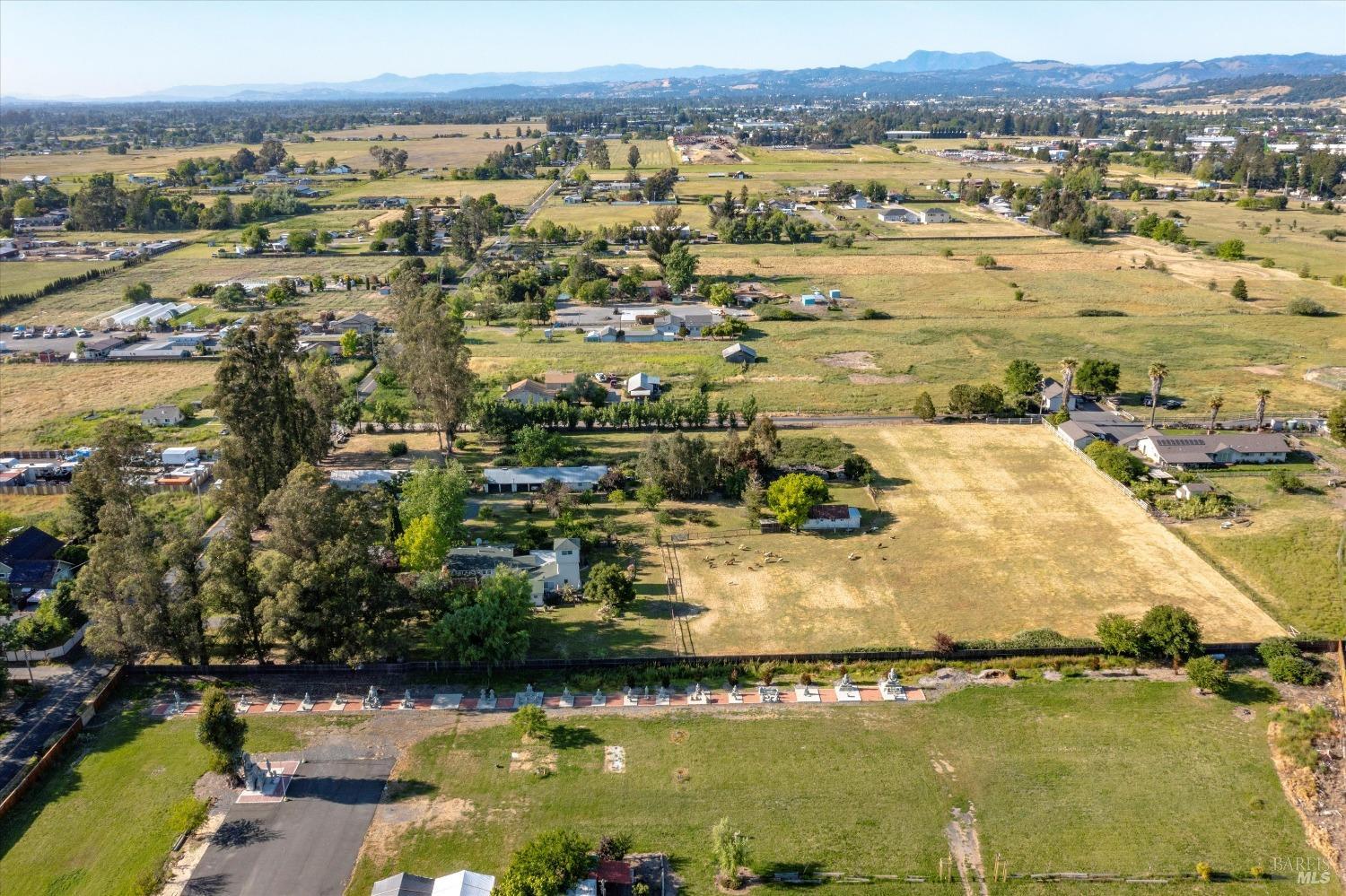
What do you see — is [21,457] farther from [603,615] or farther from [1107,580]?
[1107,580]

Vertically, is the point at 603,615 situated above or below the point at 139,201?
below

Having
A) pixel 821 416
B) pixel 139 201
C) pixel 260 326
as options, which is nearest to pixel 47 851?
pixel 260 326

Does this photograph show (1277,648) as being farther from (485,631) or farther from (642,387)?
(642,387)

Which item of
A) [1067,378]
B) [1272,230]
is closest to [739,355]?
[1067,378]

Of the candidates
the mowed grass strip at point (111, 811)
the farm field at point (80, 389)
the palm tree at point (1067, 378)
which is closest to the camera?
the mowed grass strip at point (111, 811)

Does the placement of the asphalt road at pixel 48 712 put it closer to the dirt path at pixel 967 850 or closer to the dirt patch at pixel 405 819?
the dirt patch at pixel 405 819

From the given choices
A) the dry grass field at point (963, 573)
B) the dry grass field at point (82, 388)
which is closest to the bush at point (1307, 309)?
the dry grass field at point (963, 573)
